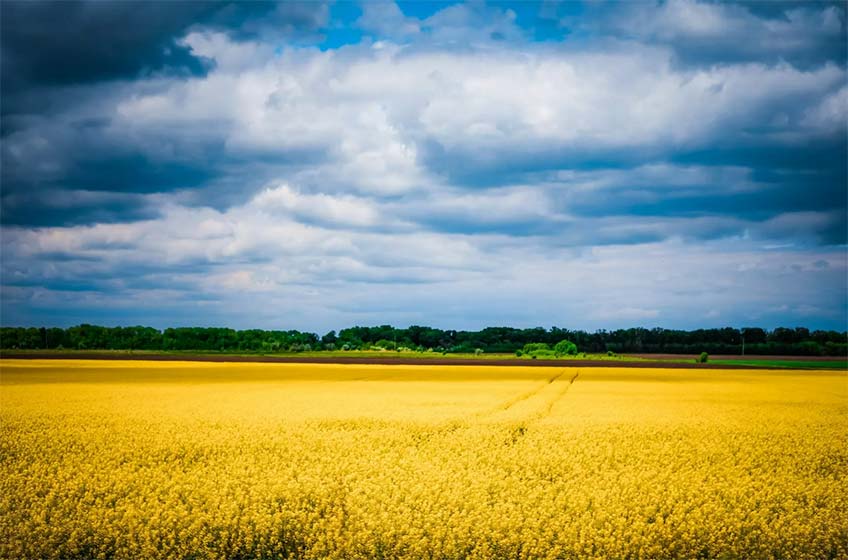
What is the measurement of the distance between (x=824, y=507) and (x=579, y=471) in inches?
202

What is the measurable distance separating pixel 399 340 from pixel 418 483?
143m

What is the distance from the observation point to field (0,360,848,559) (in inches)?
484

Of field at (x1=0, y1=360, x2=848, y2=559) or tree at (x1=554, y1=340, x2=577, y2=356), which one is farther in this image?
tree at (x1=554, y1=340, x2=577, y2=356)

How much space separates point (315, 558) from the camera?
11.9m

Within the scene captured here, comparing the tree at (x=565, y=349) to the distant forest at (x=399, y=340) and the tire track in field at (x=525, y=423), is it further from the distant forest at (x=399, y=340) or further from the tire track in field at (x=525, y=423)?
the tire track in field at (x=525, y=423)

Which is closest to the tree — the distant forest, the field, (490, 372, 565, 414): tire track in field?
the distant forest

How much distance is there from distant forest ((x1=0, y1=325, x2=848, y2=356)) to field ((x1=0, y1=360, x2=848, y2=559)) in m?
102

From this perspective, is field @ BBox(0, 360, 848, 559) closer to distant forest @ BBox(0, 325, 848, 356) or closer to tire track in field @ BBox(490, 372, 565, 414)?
tire track in field @ BBox(490, 372, 565, 414)

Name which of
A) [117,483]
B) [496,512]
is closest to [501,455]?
[496,512]

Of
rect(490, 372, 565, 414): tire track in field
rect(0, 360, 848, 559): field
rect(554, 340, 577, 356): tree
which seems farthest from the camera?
rect(554, 340, 577, 356): tree

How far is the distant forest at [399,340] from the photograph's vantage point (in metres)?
134

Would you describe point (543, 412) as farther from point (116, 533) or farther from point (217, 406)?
point (116, 533)

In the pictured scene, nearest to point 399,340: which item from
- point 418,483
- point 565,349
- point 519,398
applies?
point 565,349

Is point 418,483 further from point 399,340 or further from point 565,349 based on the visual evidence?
point 399,340
